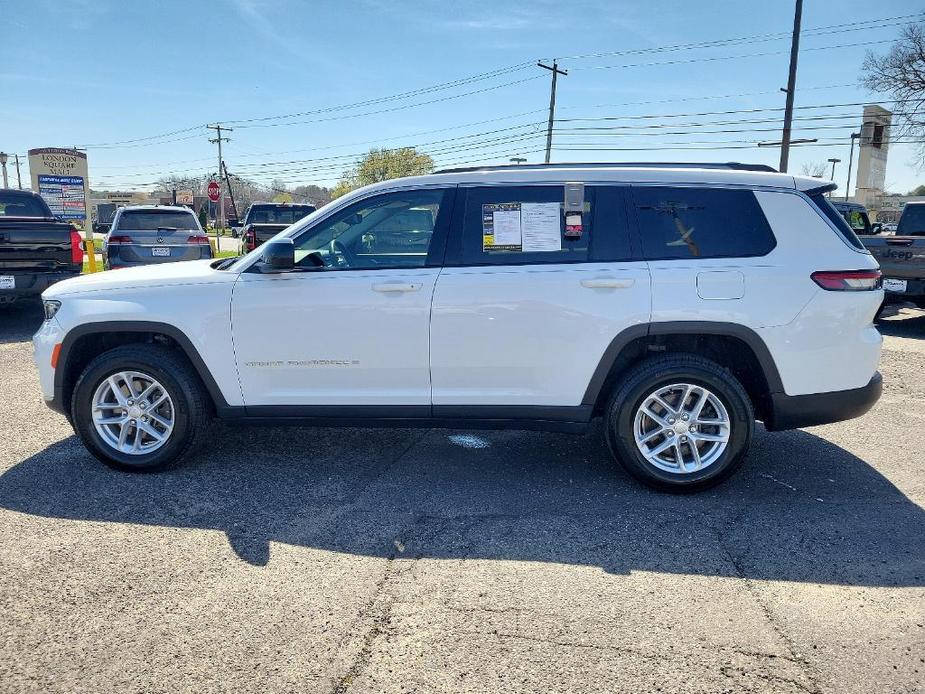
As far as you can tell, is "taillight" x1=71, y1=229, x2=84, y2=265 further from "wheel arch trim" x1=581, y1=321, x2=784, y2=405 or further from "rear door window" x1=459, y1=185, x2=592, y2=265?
"wheel arch trim" x1=581, y1=321, x2=784, y2=405

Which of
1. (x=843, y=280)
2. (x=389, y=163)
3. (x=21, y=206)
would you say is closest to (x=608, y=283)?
(x=843, y=280)

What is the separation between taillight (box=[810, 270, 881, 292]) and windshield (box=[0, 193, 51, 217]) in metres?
11.5

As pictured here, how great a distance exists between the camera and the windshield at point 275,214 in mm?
16062

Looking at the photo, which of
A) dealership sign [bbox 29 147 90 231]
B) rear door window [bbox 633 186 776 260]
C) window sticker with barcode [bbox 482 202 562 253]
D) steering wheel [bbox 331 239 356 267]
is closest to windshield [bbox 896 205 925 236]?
rear door window [bbox 633 186 776 260]

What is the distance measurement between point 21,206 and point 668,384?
1117 centimetres

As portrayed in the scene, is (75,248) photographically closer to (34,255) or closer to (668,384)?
(34,255)

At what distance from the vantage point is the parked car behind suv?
40.2 feet

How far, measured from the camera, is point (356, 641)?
280 centimetres

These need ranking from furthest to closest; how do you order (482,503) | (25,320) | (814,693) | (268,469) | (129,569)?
(25,320) < (268,469) < (482,503) < (129,569) < (814,693)

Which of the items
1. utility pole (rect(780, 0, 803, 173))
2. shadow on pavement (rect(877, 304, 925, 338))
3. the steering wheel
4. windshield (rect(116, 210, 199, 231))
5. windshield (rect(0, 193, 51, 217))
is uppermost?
utility pole (rect(780, 0, 803, 173))

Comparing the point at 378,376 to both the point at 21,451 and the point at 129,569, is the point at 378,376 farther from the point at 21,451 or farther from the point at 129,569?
the point at 21,451

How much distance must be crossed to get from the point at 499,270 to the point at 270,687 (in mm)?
2551

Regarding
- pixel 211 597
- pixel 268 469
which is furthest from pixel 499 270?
pixel 211 597

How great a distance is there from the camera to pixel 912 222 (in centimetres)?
1153
